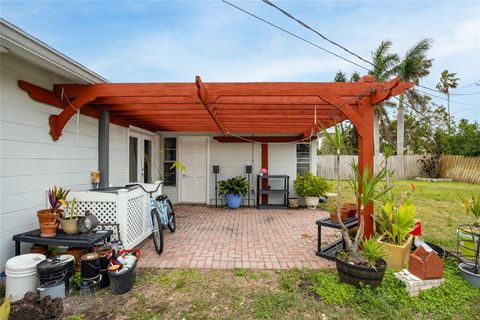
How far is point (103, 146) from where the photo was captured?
4.06m

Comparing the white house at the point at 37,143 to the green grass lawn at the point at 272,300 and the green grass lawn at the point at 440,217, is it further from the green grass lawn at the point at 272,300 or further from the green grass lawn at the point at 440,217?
the green grass lawn at the point at 440,217

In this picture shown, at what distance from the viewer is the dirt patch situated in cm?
187

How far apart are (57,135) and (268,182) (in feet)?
17.8

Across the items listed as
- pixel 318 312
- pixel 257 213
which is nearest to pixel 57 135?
pixel 318 312

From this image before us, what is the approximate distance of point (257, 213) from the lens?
632 cm

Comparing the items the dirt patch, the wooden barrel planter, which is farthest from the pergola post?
the dirt patch

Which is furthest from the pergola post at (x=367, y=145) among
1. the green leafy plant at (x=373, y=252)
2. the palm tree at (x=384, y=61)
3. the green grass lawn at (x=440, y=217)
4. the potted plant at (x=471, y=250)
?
the palm tree at (x=384, y=61)

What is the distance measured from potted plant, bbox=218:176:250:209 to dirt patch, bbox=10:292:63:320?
195 inches

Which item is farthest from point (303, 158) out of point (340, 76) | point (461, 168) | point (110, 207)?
point (340, 76)

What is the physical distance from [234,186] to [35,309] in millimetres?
5154

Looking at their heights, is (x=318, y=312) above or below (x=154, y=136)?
below

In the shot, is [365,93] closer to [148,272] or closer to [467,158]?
[148,272]

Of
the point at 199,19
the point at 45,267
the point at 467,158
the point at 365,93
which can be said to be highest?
the point at 199,19

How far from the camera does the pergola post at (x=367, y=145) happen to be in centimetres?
319
